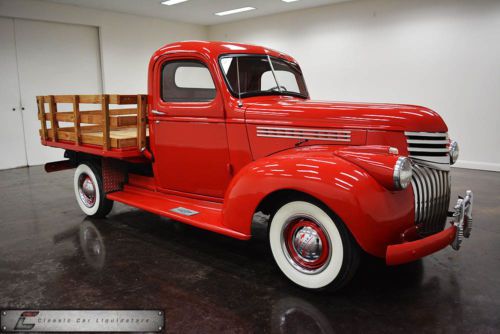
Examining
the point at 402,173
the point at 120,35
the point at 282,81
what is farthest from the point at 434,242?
the point at 120,35

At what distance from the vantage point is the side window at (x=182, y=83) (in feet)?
11.6

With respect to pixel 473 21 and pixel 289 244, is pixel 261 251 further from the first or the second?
pixel 473 21

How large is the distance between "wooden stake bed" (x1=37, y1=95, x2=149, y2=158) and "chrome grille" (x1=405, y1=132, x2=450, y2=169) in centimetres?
234

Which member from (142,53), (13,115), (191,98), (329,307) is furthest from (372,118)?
(142,53)

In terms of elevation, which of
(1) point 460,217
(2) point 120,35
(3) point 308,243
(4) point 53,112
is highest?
(2) point 120,35

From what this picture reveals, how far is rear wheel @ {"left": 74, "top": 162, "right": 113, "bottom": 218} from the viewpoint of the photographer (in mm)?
4160

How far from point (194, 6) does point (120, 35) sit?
6.27 ft

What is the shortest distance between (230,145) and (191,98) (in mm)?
697

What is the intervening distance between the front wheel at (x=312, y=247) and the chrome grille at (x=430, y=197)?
0.52 metres

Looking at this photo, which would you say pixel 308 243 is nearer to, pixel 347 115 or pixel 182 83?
pixel 347 115

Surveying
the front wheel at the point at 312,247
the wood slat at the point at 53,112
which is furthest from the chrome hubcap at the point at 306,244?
the wood slat at the point at 53,112

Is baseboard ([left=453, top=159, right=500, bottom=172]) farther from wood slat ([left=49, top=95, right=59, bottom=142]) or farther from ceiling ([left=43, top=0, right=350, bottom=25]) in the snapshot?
wood slat ([left=49, top=95, right=59, bottom=142])

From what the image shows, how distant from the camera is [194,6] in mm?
8305

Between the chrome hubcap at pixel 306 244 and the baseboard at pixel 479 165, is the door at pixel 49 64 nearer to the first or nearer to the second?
the chrome hubcap at pixel 306 244
